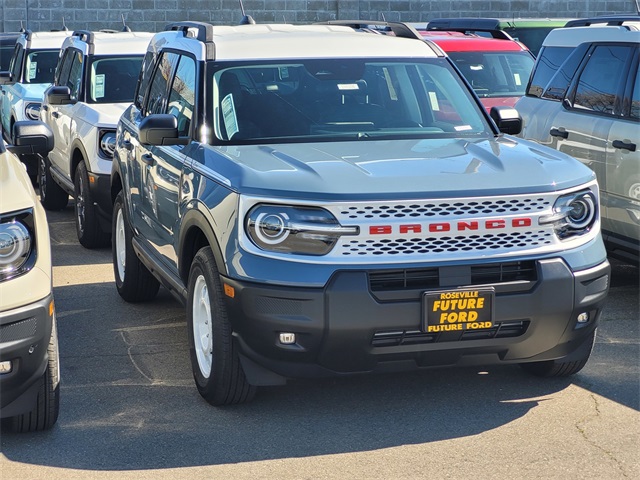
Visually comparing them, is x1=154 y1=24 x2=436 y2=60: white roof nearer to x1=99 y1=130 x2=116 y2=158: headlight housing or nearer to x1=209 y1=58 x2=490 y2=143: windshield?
x1=209 y1=58 x2=490 y2=143: windshield

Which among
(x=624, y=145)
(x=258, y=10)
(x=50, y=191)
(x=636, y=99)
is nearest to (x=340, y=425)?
(x=624, y=145)

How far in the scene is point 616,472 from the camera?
15.7 ft

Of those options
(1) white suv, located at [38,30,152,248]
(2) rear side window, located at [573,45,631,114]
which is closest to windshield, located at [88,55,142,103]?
(1) white suv, located at [38,30,152,248]

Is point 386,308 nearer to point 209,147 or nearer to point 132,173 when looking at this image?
point 209,147

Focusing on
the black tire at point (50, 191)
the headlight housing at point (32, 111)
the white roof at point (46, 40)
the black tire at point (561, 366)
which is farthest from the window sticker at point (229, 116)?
the white roof at point (46, 40)

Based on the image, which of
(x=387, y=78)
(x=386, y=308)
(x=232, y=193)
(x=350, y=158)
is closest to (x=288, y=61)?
(x=387, y=78)

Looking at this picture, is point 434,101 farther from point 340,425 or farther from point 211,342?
point 340,425

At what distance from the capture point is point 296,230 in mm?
5086

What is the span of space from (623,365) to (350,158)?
199 cm

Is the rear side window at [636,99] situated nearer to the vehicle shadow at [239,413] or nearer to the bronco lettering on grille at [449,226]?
the vehicle shadow at [239,413]

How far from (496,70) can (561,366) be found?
7316 mm

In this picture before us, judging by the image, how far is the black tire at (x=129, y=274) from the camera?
7895 mm

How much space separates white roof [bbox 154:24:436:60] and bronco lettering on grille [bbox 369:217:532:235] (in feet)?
6.10

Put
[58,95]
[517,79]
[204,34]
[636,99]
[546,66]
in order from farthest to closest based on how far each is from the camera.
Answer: [517,79] → [58,95] → [546,66] → [636,99] → [204,34]
